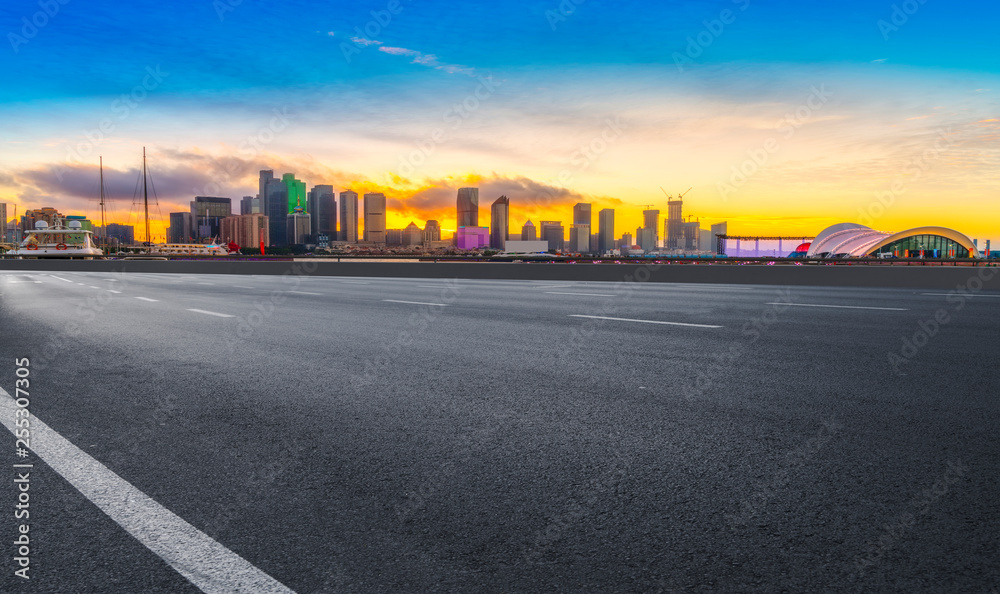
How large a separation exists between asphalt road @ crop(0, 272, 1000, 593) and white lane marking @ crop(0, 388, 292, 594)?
4cm

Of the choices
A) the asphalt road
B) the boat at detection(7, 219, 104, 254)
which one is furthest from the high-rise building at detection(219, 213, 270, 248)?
the asphalt road

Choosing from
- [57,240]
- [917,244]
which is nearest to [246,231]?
[57,240]

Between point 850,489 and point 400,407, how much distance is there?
3187mm

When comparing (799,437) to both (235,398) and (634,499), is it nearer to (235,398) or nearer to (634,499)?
(634,499)

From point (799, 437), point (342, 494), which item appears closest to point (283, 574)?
point (342, 494)

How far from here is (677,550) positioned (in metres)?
2.87

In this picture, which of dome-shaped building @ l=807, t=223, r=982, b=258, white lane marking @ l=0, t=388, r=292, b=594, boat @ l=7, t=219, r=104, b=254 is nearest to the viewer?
white lane marking @ l=0, t=388, r=292, b=594

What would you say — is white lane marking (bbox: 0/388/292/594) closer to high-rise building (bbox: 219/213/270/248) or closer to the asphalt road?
the asphalt road

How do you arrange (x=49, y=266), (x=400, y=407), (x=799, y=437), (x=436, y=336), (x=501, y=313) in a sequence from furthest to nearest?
(x=49, y=266), (x=501, y=313), (x=436, y=336), (x=400, y=407), (x=799, y=437)

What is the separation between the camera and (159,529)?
311cm

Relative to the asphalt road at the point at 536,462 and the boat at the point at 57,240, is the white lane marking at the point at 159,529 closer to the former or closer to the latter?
the asphalt road at the point at 536,462

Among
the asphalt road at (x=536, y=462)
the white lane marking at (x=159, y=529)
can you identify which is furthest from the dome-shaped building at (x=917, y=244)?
the white lane marking at (x=159, y=529)

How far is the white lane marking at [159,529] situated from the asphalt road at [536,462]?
1.5 inches

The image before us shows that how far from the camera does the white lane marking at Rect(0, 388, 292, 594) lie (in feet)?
8.77
